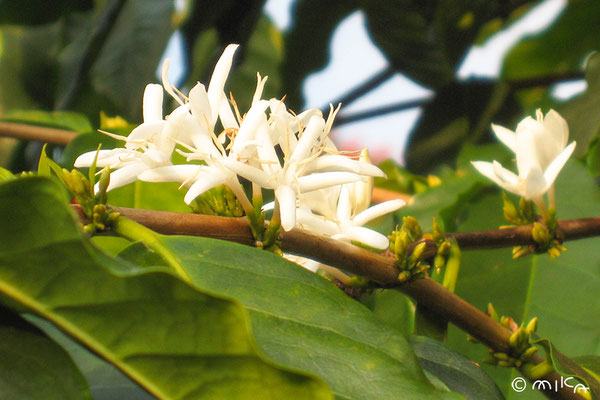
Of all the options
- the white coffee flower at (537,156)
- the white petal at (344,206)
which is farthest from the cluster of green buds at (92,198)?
the white coffee flower at (537,156)

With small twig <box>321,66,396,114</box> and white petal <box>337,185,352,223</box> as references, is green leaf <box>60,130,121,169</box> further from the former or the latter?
small twig <box>321,66,396,114</box>

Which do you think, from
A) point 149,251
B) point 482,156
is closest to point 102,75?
point 482,156

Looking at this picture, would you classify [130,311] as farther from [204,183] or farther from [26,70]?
[26,70]

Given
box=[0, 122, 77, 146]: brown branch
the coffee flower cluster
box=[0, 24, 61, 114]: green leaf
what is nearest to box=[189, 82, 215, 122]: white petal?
the coffee flower cluster

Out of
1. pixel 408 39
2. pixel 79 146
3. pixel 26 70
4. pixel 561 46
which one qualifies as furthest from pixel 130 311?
pixel 561 46

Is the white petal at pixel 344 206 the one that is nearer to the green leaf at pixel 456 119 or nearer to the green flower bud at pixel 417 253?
the green flower bud at pixel 417 253
